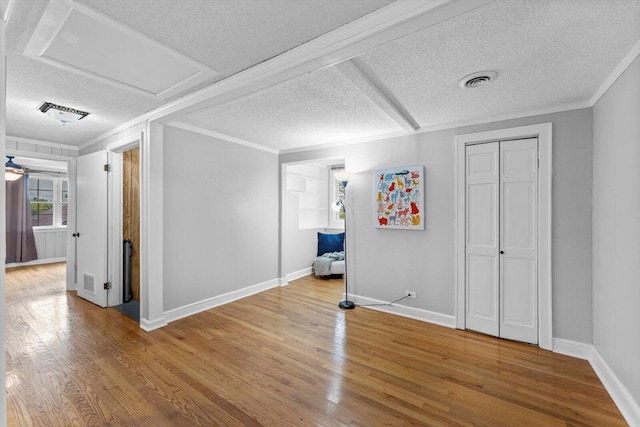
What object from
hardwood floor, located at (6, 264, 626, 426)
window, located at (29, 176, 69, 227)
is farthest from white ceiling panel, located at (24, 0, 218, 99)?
window, located at (29, 176, 69, 227)

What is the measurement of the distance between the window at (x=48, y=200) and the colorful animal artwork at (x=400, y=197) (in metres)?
7.75

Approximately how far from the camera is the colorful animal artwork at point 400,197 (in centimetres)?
348

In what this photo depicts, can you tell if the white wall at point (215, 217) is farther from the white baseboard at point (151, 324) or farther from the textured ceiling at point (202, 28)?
the textured ceiling at point (202, 28)

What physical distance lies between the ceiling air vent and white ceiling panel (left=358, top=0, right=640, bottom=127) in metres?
0.05

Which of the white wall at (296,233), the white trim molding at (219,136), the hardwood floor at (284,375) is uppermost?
the white trim molding at (219,136)

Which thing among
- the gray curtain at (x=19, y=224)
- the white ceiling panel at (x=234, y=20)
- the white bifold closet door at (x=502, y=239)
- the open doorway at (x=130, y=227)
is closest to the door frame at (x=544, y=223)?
the white bifold closet door at (x=502, y=239)

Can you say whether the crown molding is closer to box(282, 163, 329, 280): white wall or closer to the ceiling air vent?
the ceiling air vent

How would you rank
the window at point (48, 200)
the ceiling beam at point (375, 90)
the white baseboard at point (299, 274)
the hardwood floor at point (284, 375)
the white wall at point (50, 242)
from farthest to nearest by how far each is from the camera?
the window at point (48, 200) < the white wall at point (50, 242) < the white baseboard at point (299, 274) < the ceiling beam at point (375, 90) < the hardwood floor at point (284, 375)

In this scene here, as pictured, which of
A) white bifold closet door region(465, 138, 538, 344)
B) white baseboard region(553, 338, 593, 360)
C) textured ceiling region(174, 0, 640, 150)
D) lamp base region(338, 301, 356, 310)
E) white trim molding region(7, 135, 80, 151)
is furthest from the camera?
white trim molding region(7, 135, 80, 151)

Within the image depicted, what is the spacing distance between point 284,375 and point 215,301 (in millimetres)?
1991

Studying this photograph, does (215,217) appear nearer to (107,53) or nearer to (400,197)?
(107,53)

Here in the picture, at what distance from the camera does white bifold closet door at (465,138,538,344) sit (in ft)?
9.39

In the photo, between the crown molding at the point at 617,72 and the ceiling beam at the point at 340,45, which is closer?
the ceiling beam at the point at 340,45

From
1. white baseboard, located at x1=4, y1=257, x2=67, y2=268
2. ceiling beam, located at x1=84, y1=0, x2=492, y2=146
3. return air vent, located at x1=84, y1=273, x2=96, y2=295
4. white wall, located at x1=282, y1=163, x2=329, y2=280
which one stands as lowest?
white baseboard, located at x1=4, y1=257, x2=67, y2=268
